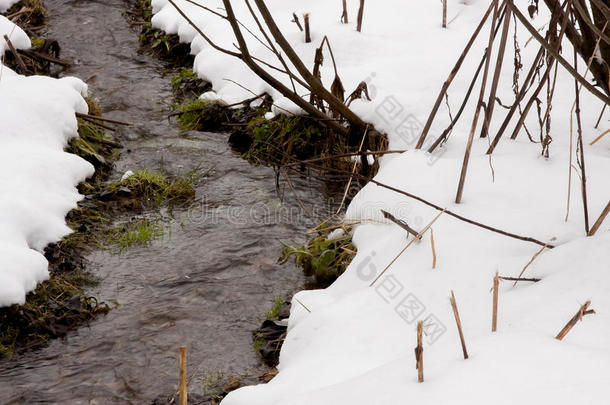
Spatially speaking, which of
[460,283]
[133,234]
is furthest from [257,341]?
[133,234]

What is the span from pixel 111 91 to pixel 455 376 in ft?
18.1

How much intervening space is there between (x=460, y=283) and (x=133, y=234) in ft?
7.77

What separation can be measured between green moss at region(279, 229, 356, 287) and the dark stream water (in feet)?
0.28

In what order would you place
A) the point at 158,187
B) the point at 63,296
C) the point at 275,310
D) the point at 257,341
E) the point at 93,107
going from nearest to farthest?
1. the point at 257,341
2. the point at 275,310
3. the point at 63,296
4. the point at 158,187
5. the point at 93,107

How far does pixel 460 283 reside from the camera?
2711 millimetres

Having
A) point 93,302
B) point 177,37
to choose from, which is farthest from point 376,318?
point 177,37

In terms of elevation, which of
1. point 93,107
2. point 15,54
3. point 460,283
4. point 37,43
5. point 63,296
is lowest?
point 63,296

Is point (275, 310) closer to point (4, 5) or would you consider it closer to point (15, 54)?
point (15, 54)

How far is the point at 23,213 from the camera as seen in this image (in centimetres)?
383

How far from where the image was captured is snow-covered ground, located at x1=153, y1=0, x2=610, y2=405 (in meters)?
1.66

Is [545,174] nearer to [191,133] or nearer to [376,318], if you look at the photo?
[376,318]

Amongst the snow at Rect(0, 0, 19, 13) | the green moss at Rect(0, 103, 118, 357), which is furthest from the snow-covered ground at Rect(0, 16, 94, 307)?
the snow at Rect(0, 0, 19, 13)

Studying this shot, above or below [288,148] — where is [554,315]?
above

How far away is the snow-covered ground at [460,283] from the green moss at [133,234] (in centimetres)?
138
